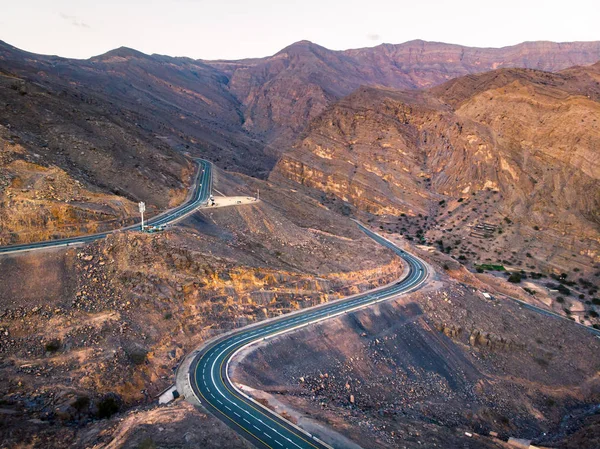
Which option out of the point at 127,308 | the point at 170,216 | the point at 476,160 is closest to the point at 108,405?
the point at 127,308

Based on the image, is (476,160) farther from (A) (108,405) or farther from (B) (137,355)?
(A) (108,405)

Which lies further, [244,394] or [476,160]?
[476,160]

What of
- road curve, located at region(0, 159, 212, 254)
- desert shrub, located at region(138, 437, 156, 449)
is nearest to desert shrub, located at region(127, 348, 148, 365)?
desert shrub, located at region(138, 437, 156, 449)

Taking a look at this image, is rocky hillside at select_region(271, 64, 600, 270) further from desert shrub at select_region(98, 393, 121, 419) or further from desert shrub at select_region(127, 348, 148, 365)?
desert shrub at select_region(98, 393, 121, 419)

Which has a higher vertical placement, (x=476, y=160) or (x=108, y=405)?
(x=476, y=160)

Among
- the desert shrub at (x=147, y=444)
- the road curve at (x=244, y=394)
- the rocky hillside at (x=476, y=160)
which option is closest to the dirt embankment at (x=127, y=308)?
the desert shrub at (x=147, y=444)

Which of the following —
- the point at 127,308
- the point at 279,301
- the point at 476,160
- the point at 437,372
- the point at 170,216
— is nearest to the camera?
the point at 127,308
